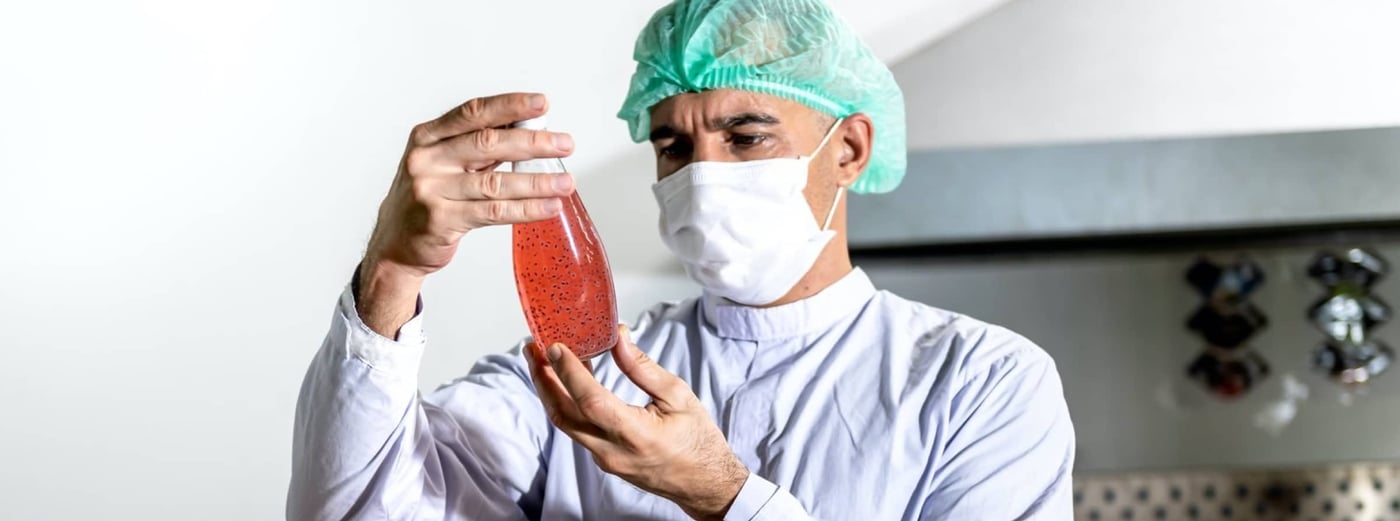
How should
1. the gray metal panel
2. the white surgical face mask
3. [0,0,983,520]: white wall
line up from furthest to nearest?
the gray metal panel → [0,0,983,520]: white wall → the white surgical face mask

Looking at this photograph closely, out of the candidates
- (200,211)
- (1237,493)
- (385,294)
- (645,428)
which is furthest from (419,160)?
(1237,493)

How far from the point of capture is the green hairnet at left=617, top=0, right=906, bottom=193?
1.19m

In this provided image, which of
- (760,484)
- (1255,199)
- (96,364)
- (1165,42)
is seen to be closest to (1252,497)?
(1255,199)

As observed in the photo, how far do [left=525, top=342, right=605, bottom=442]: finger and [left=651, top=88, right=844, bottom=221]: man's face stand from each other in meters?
0.32

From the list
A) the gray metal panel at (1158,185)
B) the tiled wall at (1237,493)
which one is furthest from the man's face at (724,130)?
the tiled wall at (1237,493)

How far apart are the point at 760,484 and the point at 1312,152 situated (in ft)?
3.92

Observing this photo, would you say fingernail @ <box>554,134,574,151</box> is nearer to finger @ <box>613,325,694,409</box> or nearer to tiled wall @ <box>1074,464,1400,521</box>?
finger @ <box>613,325,694,409</box>

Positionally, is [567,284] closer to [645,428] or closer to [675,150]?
[645,428]

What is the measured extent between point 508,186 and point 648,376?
0.16 metres

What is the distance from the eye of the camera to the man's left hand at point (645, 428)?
2.77 ft

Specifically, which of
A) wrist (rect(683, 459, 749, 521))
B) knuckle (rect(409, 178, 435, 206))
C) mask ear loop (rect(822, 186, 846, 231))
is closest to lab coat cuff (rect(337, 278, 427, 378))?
knuckle (rect(409, 178, 435, 206))

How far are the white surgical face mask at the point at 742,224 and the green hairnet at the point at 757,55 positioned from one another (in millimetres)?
84

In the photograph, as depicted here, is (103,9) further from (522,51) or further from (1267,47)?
(1267,47)

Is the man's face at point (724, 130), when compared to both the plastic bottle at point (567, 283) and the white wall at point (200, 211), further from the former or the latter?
the white wall at point (200, 211)
